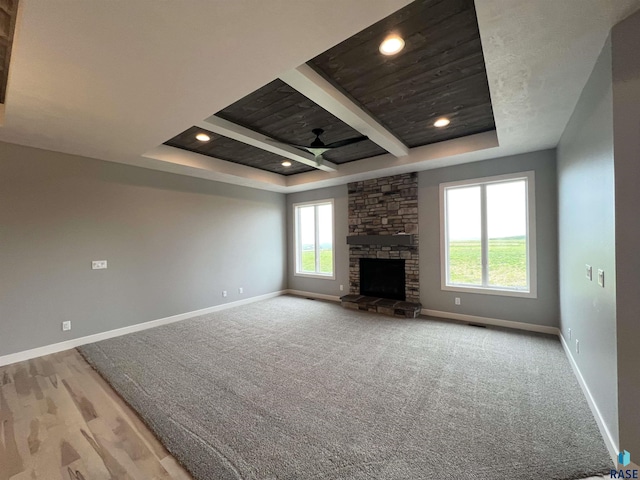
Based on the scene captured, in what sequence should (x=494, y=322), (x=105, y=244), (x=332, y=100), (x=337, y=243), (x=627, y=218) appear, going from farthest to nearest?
1. (x=337, y=243)
2. (x=494, y=322)
3. (x=105, y=244)
4. (x=332, y=100)
5. (x=627, y=218)

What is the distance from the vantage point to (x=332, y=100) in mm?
2498

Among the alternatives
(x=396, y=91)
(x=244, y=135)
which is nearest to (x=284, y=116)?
(x=244, y=135)

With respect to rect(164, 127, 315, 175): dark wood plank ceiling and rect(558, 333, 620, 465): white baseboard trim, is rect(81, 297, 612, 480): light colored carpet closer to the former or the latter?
rect(558, 333, 620, 465): white baseboard trim

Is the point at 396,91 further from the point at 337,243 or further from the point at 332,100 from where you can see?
the point at 337,243

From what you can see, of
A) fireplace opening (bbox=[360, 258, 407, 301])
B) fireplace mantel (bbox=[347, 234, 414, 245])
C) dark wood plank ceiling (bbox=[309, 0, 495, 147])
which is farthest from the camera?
fireplace opening (bbox=[360, 258, 407, 301])

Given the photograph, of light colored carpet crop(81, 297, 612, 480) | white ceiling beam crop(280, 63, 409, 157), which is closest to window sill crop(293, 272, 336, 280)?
light colored carpet crop(81, 297, 612, 480)

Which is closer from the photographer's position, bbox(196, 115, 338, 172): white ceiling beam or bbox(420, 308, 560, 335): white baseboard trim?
bbox(196, 115, 338, 172): white ceiling beam

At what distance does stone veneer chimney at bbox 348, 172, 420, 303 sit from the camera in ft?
16.3

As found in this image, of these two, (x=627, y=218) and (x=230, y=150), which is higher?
(x=230, y=150)

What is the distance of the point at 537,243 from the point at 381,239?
95.3 inches

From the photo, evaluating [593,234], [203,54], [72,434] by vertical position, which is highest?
[203,54]

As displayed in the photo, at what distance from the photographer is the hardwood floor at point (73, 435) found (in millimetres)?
1637

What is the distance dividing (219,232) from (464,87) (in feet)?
15.6

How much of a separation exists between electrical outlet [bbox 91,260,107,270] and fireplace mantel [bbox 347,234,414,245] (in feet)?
14.1
